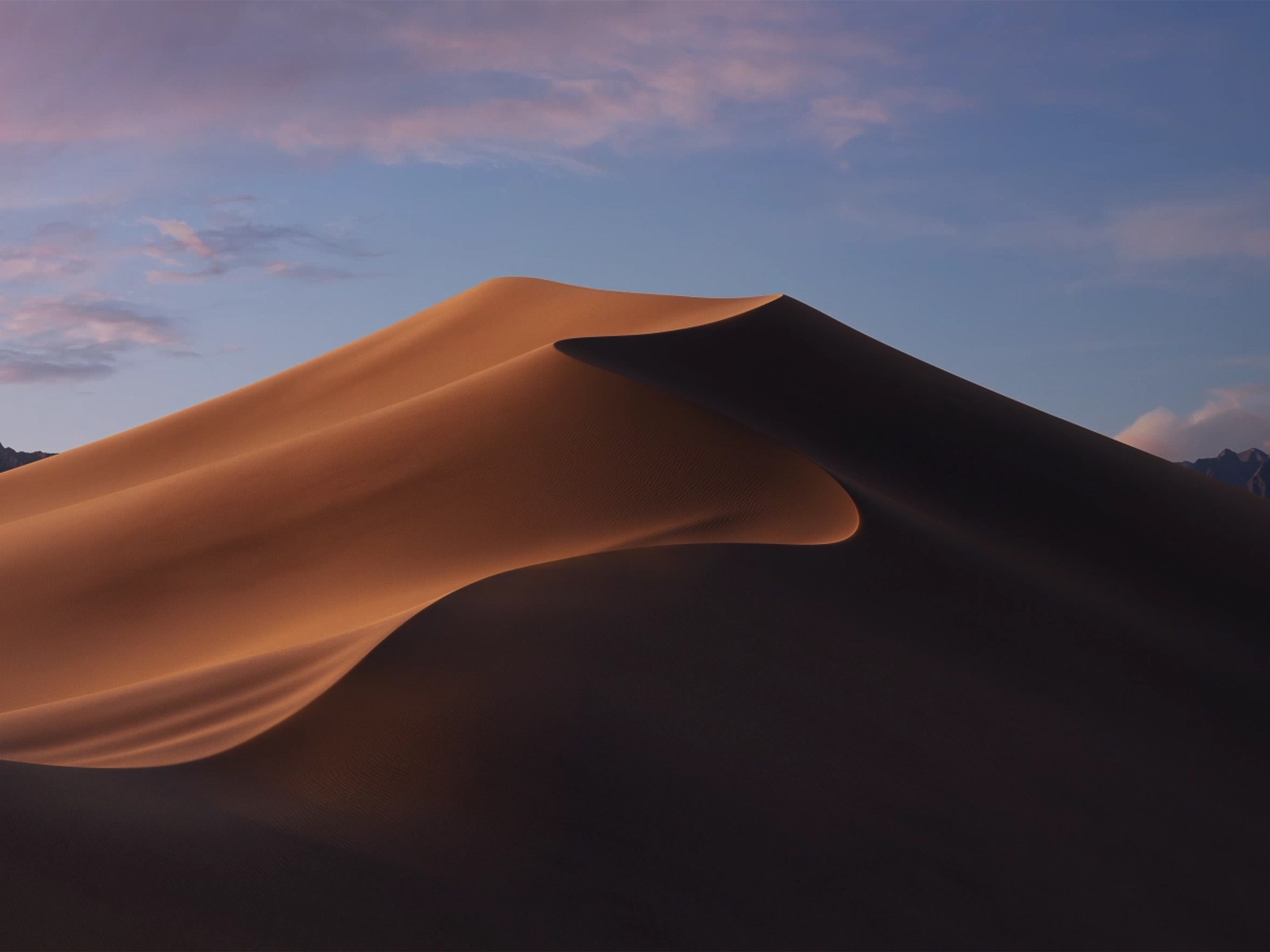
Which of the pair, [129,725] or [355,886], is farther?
[129,725]

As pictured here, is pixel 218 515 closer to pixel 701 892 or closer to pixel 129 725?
pixel 129 725

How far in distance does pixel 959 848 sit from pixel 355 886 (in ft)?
12.0

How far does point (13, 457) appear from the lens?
8162 cm

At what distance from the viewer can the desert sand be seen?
6.13 meters

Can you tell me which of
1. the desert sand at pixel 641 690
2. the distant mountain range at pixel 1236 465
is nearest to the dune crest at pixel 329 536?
the desert sand at pixel 641 690

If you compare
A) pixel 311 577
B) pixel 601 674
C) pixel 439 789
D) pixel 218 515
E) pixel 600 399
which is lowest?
pixel 439 789

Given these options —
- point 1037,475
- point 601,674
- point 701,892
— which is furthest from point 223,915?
point 1037,475

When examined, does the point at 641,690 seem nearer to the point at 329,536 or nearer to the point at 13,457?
the point at 329,536

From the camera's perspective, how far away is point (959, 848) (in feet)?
23.4

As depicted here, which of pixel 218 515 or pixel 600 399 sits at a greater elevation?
pixel 600 399

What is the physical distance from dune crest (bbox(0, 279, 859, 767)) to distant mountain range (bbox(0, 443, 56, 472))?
2643 inches

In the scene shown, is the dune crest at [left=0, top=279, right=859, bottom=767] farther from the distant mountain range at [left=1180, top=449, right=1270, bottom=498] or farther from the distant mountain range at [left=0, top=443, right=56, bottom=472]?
the distant mountain range at [left=1180, top=449, right=1270, bottom=498]

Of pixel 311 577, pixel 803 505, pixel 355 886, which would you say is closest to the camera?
pixel 355 886

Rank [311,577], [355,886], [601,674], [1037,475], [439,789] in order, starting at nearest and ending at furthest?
1. [355,886]
2. [439,789]
3. [601,674]
4. [311,577]
5. [1037,475]
